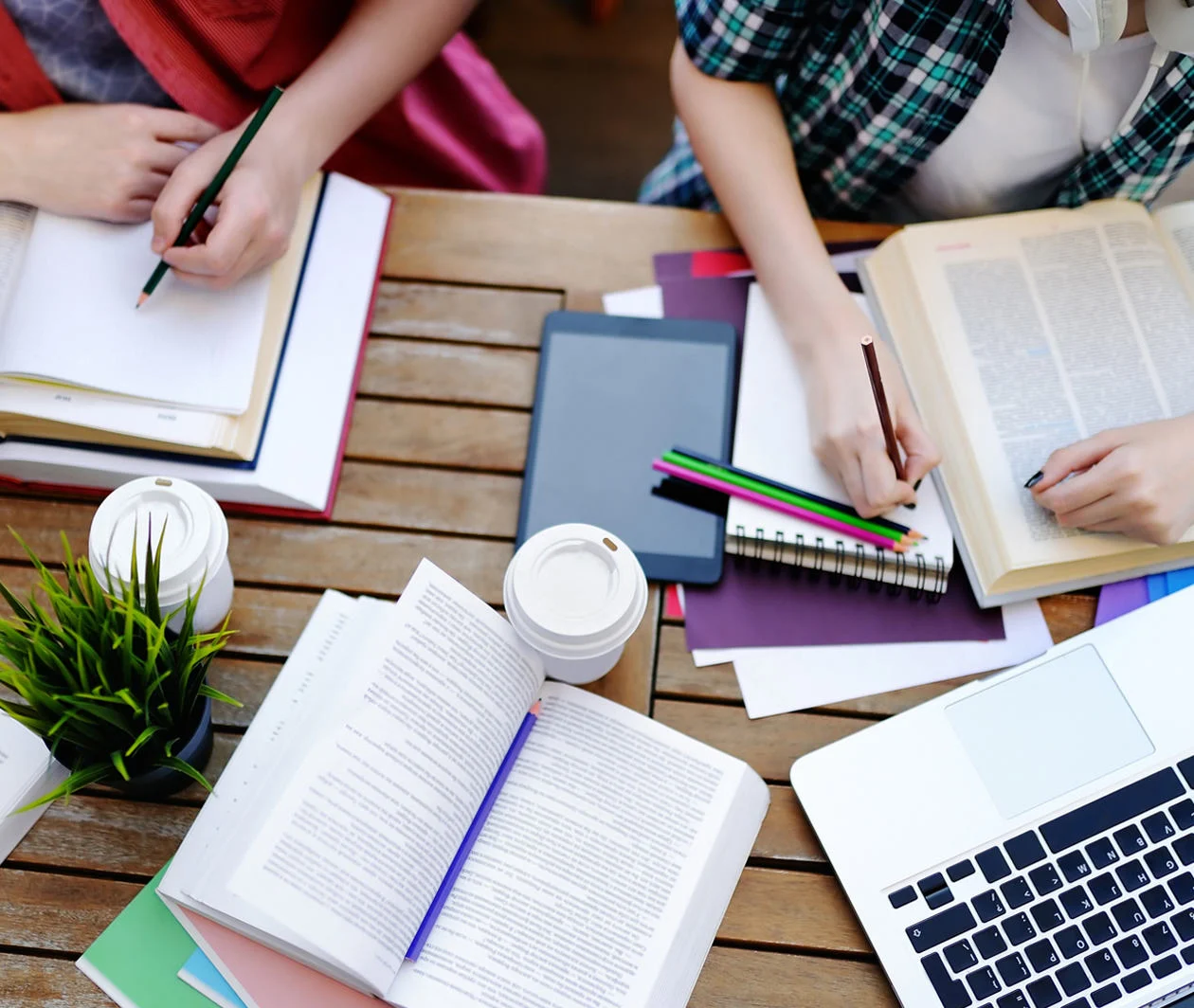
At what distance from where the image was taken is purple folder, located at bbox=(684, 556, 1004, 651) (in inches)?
30.7

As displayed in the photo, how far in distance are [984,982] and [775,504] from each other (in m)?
0.36

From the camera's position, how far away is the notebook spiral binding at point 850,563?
0.78 meters

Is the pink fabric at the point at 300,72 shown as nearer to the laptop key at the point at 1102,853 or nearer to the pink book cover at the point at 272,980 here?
the pink book cover at the point at 272,980

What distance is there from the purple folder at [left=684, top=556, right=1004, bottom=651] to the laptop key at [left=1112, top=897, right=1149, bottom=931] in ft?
0.65

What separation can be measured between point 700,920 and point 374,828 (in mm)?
229

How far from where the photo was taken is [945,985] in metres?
0.68

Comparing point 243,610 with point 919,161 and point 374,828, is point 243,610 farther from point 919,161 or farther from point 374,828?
point 919,161

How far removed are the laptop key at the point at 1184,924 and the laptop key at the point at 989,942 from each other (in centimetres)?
11

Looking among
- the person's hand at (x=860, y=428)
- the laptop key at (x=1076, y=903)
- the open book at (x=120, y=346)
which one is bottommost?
the laptop key at (x=1076, y=903)

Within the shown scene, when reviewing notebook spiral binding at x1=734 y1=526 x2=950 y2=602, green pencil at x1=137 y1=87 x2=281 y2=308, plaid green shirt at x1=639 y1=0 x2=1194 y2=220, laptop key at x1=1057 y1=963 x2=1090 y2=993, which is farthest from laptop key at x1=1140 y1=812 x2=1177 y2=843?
green pencil at x1=137 y1=87 x2=281 y2=308

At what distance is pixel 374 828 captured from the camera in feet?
2.12

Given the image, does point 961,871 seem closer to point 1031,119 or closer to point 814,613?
point 814,613

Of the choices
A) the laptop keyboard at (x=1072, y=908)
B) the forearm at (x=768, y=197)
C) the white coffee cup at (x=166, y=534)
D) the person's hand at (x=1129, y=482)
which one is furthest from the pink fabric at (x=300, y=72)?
the laptop keyboard at (x=1072, y=908)

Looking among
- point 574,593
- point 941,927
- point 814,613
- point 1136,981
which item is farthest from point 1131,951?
point 574,593
